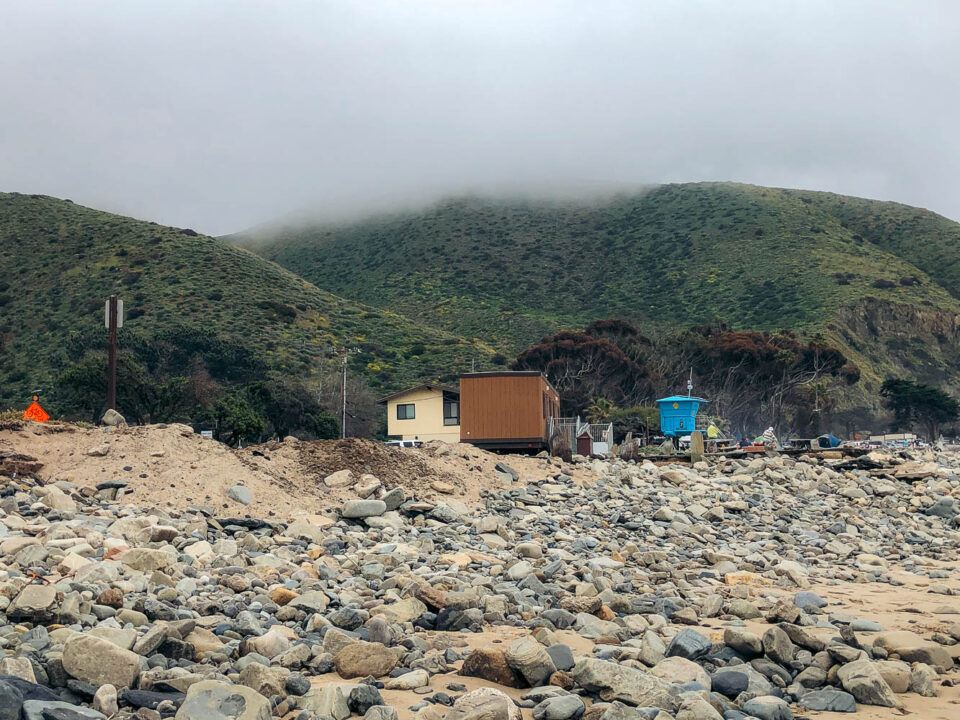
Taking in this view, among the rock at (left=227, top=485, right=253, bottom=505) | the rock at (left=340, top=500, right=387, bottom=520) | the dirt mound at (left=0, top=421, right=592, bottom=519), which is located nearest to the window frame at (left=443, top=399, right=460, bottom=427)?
the dirt mound at (left=0, top=421, right=592, bottom=519)

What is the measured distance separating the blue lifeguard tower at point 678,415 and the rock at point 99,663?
3533cm

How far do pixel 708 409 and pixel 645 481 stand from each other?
123 feet

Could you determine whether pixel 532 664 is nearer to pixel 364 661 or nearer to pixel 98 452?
pixel 364 661

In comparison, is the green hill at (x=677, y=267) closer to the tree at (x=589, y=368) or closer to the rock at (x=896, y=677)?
the tree at (x=589, y=368)

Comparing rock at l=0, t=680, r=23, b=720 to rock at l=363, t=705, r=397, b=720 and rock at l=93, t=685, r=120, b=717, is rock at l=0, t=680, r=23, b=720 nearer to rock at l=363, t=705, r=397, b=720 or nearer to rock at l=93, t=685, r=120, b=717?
rock at l=93, t=685, r=120, b=717

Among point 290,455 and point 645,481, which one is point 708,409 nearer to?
point 645,481

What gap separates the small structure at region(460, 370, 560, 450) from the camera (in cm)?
2947

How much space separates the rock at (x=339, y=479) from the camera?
16359 mm

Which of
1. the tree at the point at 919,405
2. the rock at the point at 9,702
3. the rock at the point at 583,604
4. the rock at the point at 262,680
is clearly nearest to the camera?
the rock at the point at 9,702

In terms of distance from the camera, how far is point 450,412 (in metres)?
37.2

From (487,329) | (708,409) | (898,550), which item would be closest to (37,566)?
(898,550)

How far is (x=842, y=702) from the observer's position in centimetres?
693

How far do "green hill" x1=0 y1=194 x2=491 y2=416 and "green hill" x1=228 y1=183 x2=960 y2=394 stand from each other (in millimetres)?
9892

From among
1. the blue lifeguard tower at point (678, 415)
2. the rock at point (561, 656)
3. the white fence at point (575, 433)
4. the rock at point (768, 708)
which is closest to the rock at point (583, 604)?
the rock at point (561, 656)
